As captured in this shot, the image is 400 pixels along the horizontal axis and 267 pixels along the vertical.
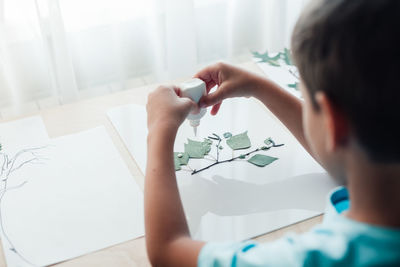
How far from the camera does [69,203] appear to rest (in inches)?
32.5

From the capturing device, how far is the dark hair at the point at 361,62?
0.48 metres

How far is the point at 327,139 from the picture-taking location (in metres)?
0.57

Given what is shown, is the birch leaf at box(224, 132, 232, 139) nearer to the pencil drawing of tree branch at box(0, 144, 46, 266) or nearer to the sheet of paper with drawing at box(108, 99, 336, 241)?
the sheet of paper with drawing at box(108, 99, 336, 241)

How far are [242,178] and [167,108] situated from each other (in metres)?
0.16

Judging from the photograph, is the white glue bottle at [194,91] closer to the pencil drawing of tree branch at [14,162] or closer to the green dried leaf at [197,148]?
the green dried leaf at [197,148]

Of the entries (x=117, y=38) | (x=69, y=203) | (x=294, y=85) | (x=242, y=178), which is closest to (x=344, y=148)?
(x=242, y=178)

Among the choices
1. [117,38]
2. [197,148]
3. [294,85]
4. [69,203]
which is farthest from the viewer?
[117,38]

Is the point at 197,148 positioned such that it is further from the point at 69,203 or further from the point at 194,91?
the point at 69,203

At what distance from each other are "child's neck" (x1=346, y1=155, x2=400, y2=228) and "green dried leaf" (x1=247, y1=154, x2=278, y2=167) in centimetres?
30

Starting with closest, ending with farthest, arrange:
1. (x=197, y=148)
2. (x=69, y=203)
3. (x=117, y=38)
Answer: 1. (x=69, y=203)
2. (x=197, y=148)
3. (x=117, y=38)

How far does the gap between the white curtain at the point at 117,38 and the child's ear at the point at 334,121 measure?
1.08 metres

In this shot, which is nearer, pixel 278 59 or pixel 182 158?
pixel 182 158

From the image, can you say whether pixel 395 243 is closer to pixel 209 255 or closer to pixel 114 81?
pixel 209 255

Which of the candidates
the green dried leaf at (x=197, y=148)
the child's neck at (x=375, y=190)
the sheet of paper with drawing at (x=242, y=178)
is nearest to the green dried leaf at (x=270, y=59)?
the sheet of paper with drawing at (x=242, y=178)
